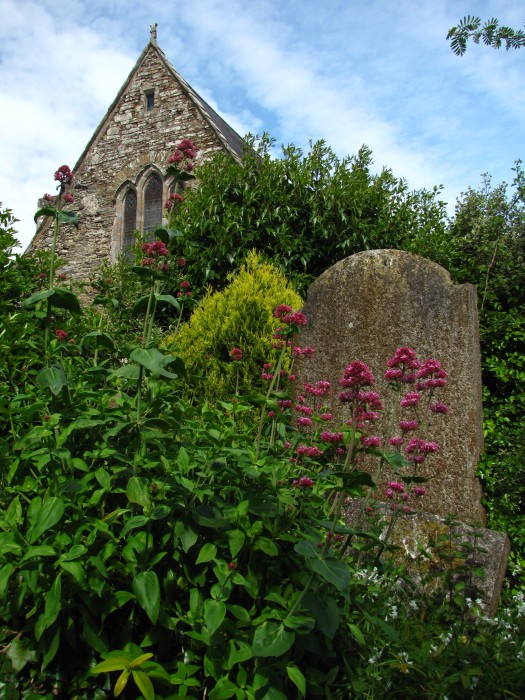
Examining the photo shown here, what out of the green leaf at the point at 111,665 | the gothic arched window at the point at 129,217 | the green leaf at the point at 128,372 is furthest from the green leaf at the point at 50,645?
the gothic arched window at the point at 129,217

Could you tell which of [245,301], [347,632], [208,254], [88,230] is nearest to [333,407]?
[245,301]

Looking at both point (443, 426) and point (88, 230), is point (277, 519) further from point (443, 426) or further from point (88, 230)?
point (88, 230)

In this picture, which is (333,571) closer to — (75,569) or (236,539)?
(236,539)

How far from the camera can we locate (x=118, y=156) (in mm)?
14648

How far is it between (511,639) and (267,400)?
1806mm

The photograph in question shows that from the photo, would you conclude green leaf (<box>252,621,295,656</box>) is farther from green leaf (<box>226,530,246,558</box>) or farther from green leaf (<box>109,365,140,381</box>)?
green leaf (<box>109,365,140,381</box>)

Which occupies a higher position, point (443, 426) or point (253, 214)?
point (253, 214)

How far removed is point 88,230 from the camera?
14.8 m

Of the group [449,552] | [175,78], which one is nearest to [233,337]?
[449,552]

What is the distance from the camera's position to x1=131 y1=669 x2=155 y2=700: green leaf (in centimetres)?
185

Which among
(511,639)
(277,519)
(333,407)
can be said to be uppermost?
(333,407)

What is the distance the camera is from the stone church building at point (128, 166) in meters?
13.9

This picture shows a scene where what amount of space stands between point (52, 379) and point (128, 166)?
13410 millimetres

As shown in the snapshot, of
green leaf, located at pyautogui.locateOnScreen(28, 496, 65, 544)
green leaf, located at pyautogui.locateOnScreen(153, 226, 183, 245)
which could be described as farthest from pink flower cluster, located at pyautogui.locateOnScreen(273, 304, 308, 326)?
green leaf, located at pyautogui.locateOnScreen(28, 496, 65, 544)
